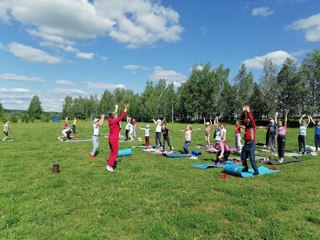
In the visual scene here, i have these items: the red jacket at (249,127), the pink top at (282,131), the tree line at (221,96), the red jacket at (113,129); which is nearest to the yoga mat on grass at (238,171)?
the red jacket at (249,127)

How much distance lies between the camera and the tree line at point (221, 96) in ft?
194

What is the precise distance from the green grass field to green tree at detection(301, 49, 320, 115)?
2102 inches

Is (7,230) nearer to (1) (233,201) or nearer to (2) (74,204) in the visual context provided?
(2) (74,204)

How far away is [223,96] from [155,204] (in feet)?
250

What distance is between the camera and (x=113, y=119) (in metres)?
11.4

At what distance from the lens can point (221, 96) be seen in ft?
265

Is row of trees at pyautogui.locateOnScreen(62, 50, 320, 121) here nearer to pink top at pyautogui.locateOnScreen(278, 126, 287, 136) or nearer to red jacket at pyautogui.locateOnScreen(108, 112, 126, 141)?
pink top at pyautogui.locateOnScreen(278, 126, 287, 136)

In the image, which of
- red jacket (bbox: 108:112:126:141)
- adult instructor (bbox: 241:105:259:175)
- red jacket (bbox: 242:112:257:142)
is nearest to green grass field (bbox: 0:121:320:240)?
adult instructor (bbox: 241:105:259:175)

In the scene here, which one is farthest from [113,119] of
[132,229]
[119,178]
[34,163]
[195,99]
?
[195,99]

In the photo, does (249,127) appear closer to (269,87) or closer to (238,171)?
(238,171)

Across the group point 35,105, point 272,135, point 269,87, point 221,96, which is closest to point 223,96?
point 221,96

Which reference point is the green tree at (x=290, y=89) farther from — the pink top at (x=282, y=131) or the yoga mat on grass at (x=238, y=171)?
the yoga mat on grass at (x=238, y=171)

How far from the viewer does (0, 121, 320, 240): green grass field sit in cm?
558

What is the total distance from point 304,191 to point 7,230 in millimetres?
8186
